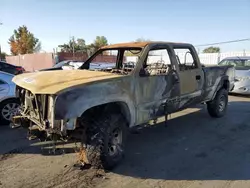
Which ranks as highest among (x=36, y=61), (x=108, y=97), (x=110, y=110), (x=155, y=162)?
(x=36, y=61)

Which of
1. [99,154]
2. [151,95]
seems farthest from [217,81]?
[99,154]

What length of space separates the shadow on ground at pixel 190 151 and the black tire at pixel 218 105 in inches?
8.6

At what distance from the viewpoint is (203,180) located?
12.7 feet

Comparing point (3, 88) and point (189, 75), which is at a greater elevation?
point (189, 75)

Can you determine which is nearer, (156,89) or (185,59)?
(156,89)

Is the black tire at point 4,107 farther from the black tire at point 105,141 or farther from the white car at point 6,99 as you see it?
the black tire at point 105,141

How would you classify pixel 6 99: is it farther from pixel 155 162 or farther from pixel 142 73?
pixel 155 162

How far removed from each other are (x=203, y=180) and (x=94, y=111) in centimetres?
185

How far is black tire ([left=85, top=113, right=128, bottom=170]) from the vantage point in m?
3.96

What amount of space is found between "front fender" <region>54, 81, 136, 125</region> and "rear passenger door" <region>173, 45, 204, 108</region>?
170 cm

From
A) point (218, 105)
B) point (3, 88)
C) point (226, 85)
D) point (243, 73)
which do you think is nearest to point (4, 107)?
point (3, 88)

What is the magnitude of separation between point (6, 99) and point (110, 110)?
3527 millimetres

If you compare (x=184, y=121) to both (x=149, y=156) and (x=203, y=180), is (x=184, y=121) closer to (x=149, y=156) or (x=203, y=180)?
(x=149, y=156)

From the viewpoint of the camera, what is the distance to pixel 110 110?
4285 millimetres
